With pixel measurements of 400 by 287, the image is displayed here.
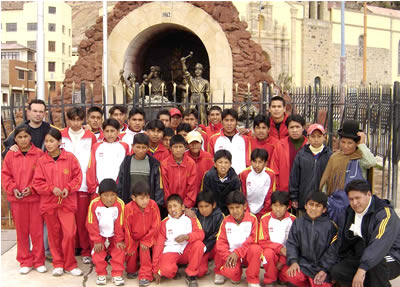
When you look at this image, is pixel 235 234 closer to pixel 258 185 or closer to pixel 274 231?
pixel 274 231

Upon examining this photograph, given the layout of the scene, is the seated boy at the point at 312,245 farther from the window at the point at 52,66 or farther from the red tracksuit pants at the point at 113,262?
the window at the point at 52,66

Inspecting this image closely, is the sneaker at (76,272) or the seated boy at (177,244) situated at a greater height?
the seated boy at (177,244)

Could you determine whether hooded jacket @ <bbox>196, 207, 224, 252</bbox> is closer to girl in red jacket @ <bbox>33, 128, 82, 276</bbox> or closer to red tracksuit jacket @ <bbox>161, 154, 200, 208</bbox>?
red tracksuit jacket @ <bbox>161, 154, 200, 208</bbox>

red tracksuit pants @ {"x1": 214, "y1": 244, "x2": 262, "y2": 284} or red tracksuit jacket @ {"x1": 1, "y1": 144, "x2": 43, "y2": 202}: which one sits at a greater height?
red tracksuit jacket @ {"x1": 1, "y1": 144, "x2": 43, "y2": 202}

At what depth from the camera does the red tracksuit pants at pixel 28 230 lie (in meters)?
4.47

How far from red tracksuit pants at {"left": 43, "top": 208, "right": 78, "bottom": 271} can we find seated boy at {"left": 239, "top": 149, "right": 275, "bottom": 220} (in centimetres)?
172

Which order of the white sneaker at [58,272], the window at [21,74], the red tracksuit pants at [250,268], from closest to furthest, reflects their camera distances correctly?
the red tracksuit pants at [250,268] → the white sneaker at [58,272] → the window at [21,74]

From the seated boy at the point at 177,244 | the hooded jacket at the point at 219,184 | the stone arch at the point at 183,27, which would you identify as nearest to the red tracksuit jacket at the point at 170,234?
the seated boy at the point at 177,244

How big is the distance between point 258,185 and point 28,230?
7.42 feet

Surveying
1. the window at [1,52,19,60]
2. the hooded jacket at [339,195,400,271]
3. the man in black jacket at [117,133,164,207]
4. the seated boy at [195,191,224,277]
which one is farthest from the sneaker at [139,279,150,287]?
the window at [1,52,19,60]

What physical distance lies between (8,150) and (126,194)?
49.2 inches

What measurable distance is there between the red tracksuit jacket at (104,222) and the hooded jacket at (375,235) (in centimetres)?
196

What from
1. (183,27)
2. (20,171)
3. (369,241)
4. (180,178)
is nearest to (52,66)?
(183,27)

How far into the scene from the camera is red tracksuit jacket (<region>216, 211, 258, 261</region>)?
13.9 ft
